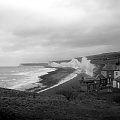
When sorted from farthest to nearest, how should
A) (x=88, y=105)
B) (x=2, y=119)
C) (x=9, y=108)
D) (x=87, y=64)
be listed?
Answer: (x=87, y=64)
(x=88, y=105)
(x=9, y=108)
(x=2, y=119)

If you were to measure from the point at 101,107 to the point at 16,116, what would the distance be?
35.8ft

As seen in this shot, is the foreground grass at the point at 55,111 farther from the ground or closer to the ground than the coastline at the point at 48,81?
farther from the ground

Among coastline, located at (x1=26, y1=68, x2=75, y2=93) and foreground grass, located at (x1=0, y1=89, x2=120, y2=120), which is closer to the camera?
foreground grass, located at (x1=0, y1=89, x2=120, y2=120)

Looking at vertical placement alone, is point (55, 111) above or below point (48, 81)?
above

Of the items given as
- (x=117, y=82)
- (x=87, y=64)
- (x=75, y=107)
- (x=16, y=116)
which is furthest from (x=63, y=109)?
(x=87, y=64)

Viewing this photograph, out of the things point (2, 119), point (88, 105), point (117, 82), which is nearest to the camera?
point (2, 119)

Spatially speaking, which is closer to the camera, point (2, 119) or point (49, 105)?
point (2, 119)

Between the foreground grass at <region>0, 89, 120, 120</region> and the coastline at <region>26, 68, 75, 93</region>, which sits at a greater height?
the foreground grass at <region>0, 89, 120, 120</region>

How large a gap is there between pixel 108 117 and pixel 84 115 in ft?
7.71

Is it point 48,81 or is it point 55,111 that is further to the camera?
point 48,81

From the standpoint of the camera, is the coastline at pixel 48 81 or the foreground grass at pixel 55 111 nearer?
the foreground grass at pixel 55 111

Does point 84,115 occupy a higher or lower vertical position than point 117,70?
lower

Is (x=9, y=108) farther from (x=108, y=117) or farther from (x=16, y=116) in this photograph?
(x=108, y=117)

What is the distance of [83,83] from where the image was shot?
48.4 meters
